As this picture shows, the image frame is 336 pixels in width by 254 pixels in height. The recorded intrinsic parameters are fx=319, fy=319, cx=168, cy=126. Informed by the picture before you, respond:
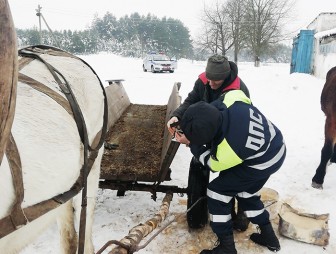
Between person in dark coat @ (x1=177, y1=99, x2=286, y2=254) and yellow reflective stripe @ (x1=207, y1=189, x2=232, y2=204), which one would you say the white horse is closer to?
person in dark coat @ (x1=177, y1=99, x2=286, y2=254)

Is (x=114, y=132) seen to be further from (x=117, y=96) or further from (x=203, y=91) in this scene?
(x=203, y=91)

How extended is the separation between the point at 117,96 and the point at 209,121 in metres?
4.09

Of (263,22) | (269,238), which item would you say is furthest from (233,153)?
(263,22)

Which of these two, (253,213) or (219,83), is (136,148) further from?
(253,213)

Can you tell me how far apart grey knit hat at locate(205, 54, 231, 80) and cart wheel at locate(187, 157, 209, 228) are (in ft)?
2.59

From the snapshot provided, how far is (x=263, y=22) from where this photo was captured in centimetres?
3916

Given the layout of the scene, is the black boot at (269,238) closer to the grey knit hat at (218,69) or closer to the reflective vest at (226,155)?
the reflective vest at (226,155)

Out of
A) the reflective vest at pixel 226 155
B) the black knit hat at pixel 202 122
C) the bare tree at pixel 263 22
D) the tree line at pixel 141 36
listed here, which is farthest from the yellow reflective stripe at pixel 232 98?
the tree line at pixel 141 36

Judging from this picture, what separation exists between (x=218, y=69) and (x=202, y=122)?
917 mm

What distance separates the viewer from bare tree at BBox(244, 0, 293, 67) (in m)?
38.7

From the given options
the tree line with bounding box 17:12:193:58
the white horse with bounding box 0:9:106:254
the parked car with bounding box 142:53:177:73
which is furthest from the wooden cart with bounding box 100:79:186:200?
the tree line with bounding box 17:12:193:58

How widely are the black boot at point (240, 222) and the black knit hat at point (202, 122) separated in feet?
3.99

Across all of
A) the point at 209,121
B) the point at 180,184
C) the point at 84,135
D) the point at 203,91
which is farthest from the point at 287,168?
the point at 84,135

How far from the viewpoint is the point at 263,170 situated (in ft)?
7.97
